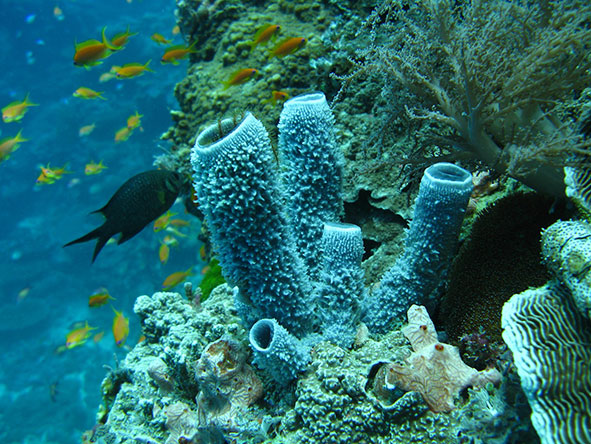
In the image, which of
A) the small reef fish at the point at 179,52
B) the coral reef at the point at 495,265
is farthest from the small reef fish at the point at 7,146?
the coral reef at the point at 495,265

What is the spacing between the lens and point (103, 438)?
2814mm

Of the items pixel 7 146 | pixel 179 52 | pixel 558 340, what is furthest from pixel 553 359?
pixel 7 146

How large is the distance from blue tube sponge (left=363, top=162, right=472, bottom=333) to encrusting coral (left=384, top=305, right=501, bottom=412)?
0.39m

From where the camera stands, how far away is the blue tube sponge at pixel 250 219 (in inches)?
67.6

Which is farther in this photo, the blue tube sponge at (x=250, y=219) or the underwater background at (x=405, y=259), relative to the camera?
the blue tube sponge at (x=250, y=219)

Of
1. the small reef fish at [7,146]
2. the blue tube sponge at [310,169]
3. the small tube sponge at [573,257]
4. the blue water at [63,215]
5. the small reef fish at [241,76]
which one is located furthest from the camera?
the blue water at [63,215]

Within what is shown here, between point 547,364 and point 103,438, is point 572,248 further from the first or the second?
point 103,438

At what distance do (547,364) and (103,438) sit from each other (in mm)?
3119

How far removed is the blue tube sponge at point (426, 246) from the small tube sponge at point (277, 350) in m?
0.56

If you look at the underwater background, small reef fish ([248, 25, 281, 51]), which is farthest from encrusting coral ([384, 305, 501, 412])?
small reef fish ([248, 25, 281, 51])

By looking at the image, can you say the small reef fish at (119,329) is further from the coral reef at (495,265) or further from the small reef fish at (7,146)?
the coral reef at (495,265)

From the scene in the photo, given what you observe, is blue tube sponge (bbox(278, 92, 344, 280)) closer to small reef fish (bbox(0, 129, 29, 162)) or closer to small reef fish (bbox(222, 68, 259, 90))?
small reef fish (bbox(222, 68, 259, 90))

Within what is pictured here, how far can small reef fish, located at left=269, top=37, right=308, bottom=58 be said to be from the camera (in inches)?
160

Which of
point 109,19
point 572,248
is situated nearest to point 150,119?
point 109,19
